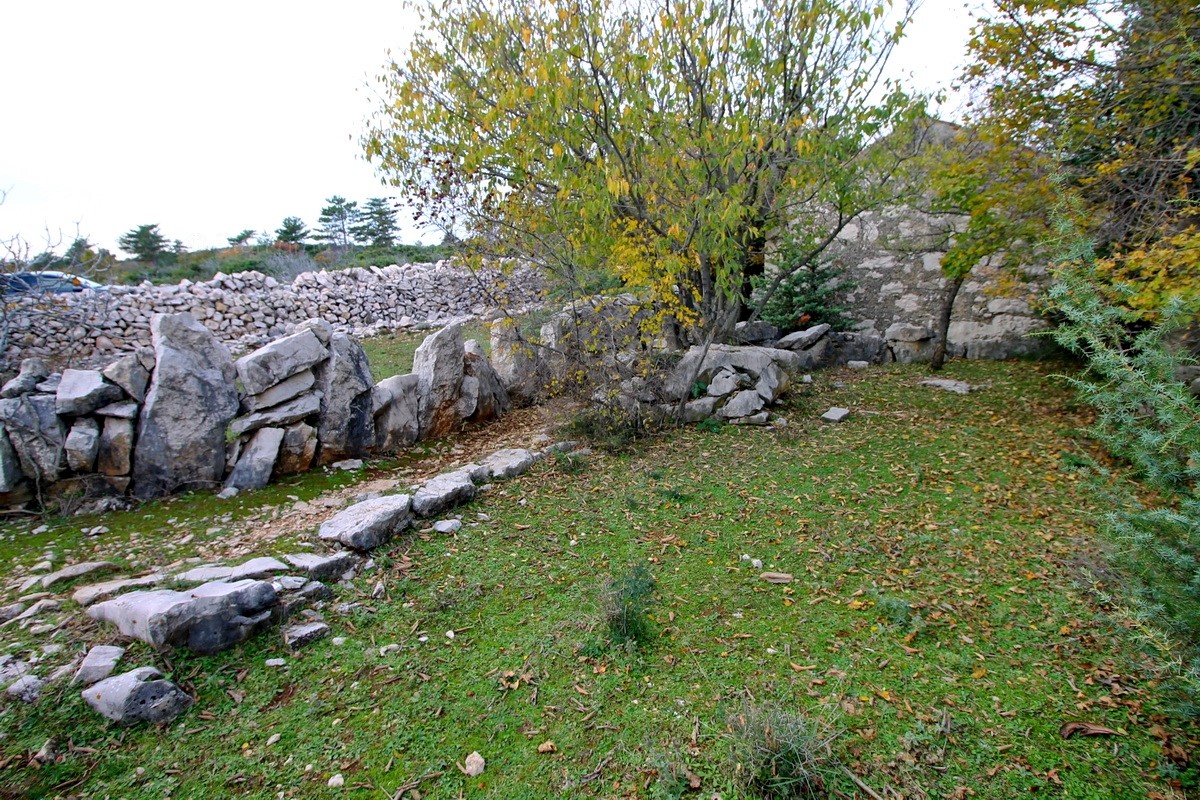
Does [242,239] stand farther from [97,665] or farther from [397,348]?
[97,665]

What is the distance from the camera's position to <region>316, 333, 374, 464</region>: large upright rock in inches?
213

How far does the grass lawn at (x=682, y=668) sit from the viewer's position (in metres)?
2.20

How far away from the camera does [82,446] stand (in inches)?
172

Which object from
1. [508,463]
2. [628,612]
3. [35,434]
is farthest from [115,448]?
[628,612]

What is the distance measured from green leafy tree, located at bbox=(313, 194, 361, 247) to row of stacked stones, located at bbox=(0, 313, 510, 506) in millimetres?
23581

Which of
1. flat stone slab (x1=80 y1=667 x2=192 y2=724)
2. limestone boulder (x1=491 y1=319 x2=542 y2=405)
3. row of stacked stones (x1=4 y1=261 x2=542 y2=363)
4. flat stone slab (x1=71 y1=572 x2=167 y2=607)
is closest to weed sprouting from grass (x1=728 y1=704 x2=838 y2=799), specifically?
flat stone slab (x1=80 y1=667 x2=192 y2=724)

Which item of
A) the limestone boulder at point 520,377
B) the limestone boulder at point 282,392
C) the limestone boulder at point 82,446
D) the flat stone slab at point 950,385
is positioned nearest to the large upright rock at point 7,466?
the limestone boulder at point 82,446

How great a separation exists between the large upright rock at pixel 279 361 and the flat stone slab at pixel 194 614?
245 centimetres

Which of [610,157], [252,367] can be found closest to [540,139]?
[610,157]

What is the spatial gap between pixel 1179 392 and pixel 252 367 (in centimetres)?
624

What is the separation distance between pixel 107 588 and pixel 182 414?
6.16 feet

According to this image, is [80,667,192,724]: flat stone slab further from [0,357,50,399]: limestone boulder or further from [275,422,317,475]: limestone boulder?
[0,357,50,399]: limestone boulder

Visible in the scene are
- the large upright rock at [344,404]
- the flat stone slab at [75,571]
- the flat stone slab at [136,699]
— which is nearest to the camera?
the flat stone slab at [136,699]

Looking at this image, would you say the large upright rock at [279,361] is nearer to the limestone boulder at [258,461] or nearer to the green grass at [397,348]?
the limestone boulder at [258,461]
